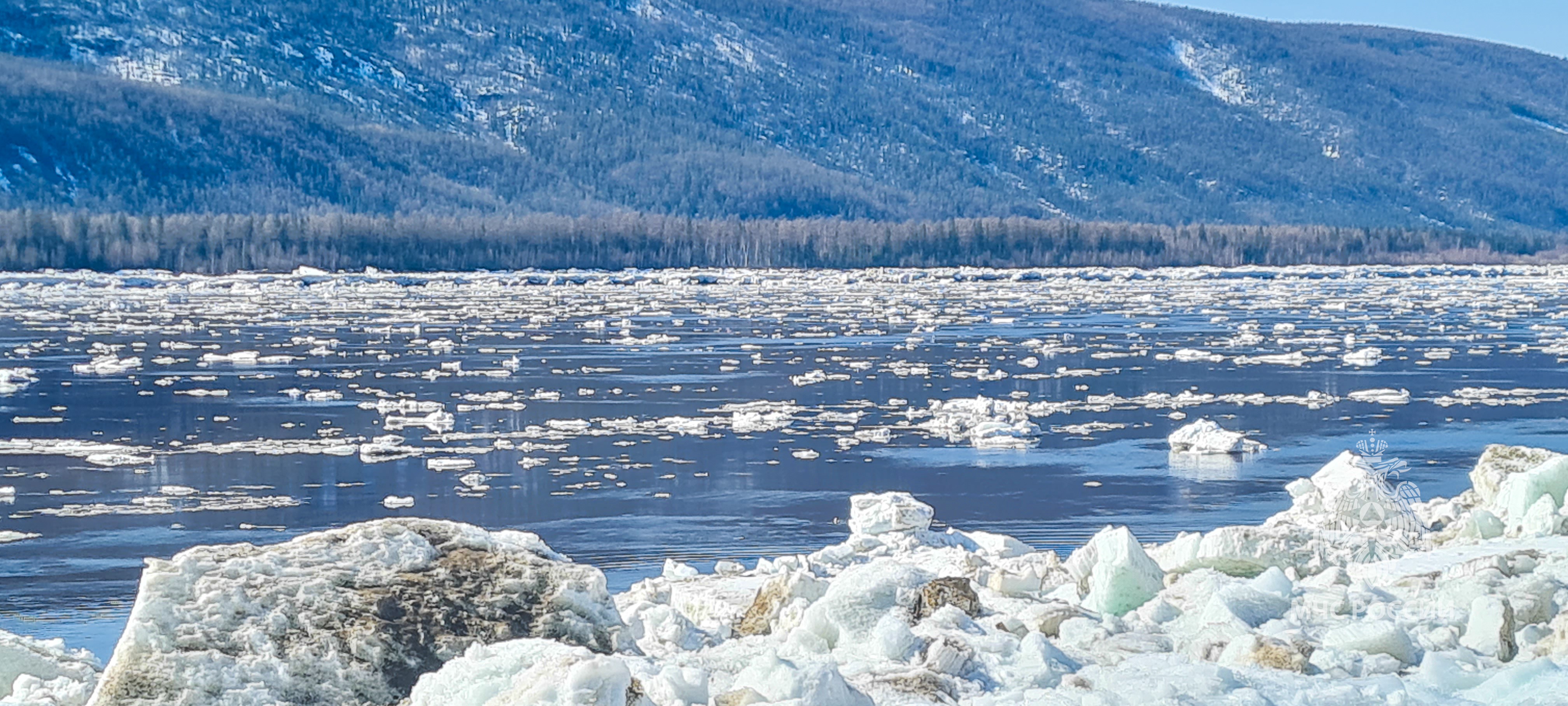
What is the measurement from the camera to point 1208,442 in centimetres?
1928

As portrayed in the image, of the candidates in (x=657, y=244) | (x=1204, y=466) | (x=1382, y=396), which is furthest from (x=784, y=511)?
(x=657, y=244)

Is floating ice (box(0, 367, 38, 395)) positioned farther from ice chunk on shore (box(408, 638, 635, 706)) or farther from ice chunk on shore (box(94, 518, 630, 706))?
ice chunk on shore (box(408, 638, 635, 706))

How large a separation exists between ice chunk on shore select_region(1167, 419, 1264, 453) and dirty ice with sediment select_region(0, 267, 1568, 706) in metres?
0.04

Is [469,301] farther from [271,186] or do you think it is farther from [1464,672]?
[271,186]

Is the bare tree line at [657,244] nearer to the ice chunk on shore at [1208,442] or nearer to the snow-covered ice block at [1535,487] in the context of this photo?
the ice chunk on shore at [1208,442]

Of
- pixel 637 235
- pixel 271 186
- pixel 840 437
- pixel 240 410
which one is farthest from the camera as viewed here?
pixel 271 186

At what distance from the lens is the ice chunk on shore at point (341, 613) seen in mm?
6395

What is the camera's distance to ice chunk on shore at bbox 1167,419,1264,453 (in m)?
19.2

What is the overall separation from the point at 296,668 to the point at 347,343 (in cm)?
3161

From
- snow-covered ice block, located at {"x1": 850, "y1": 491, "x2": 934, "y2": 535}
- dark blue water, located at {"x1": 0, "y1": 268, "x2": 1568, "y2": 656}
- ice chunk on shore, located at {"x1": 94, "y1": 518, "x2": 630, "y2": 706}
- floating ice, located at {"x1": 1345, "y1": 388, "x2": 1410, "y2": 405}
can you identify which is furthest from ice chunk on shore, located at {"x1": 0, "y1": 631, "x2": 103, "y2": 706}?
floating ice, located at {"x1": 1345, "y1": 388, "x2": 1410, "y2": 405}

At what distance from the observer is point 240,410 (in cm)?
2362

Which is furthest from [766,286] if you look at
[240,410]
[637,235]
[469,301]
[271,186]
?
[271,186]

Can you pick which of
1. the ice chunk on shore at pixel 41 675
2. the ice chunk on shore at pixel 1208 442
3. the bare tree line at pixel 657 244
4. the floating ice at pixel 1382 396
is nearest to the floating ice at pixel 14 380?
the ice chunk on shore at pixel 1208 442

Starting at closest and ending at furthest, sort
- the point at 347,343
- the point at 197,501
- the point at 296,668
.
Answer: the point at 296,668, the point at 197,501, the point at 347,343
